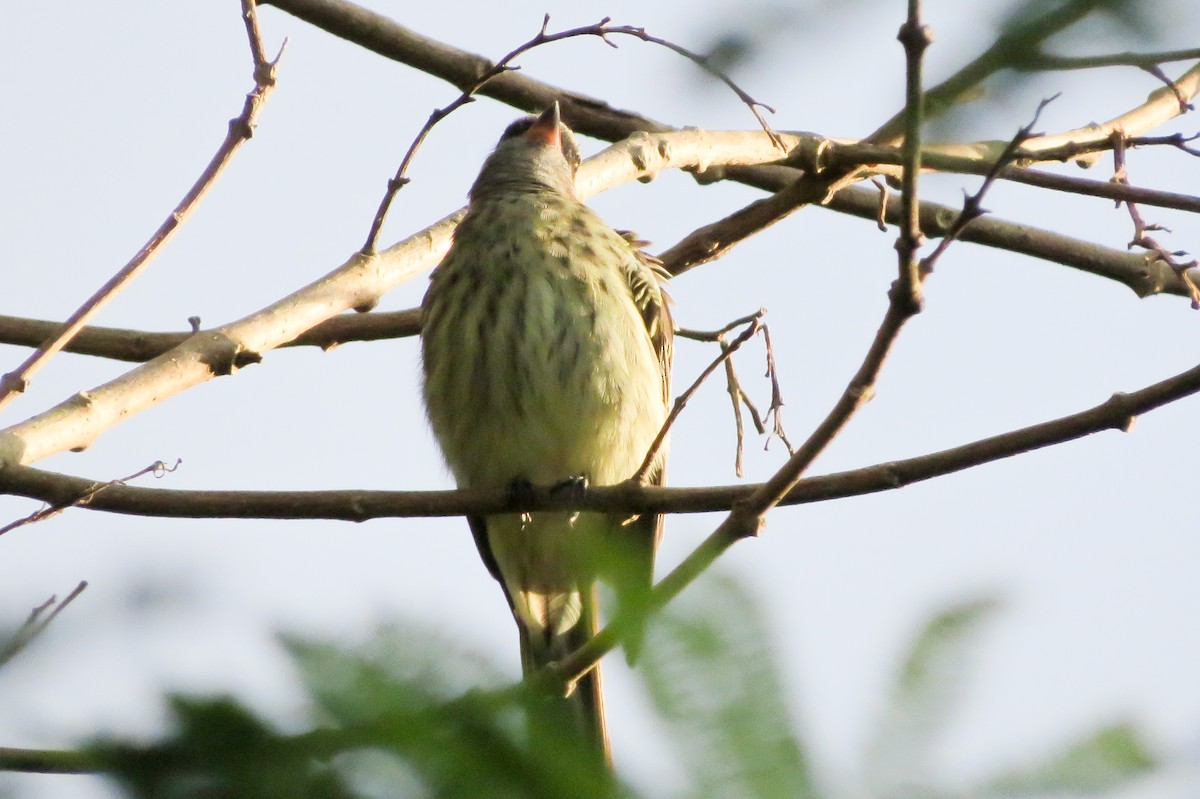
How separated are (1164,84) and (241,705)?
1214 mm

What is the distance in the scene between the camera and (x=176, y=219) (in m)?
3.77

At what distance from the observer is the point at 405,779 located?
0.94 m

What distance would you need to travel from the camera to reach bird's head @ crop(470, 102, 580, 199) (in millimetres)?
6188

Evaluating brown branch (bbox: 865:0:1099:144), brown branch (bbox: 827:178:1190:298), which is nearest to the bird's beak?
brown branch (bbox: 827:178:1190:298)

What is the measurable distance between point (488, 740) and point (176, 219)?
3089 millimetres

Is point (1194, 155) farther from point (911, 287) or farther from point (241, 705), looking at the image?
point (241, 705)

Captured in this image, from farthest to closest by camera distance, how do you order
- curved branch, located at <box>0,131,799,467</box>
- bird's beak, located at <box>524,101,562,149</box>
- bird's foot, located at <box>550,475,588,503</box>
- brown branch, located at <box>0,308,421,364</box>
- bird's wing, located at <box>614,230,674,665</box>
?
1. bird's beak, located at <box>524,101,562,149</box>
2. bird's wing, located at <box>614,230,674,665</box>
3. bird's foot, located at <box>550,475,588,503</box>
4. brown branch, located at <box>0,308,421,364</box>
5. curved branch, located at <box>0,131,799,467</box>

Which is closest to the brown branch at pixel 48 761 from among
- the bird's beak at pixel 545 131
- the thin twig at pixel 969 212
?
the thin twig at pixel 969 212

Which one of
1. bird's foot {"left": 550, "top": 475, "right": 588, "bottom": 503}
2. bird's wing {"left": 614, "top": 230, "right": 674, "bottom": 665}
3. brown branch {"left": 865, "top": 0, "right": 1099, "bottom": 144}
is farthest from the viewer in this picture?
bird's wing {"left": 614, "top": 230, "right": 674, "bottom": 665}

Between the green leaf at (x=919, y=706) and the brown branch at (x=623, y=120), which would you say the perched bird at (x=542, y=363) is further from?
the green leaf at (x=919, y=706)

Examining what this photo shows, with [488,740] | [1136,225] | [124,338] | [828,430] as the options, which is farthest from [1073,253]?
[488,740]

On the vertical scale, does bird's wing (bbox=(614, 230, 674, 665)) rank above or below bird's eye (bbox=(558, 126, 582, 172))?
below

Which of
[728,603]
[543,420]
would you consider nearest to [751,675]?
[728,603]

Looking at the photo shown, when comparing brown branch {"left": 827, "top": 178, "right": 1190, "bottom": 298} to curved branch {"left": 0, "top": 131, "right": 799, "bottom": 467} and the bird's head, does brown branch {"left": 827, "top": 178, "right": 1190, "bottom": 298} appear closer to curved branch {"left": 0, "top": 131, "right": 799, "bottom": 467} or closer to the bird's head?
curved branch {"left": 0, "top": 131, "right": 799, "bottom": 467}
